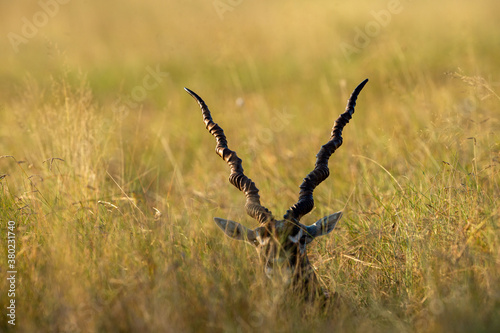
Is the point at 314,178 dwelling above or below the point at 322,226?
above

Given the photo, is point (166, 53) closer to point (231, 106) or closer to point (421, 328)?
point (231, 106)

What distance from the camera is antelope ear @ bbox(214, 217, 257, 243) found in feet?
18.4

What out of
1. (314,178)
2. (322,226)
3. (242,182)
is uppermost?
(314,178)

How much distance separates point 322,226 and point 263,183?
12.7 feet

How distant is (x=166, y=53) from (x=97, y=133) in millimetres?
12549

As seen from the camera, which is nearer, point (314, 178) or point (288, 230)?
point (288, 230)

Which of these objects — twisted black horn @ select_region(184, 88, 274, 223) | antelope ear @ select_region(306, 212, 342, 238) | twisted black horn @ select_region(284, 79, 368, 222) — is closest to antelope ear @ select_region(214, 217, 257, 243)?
twisted black horn @ select_region(184, 88, 274, 223)

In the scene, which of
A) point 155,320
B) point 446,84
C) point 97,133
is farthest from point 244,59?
point 155,320

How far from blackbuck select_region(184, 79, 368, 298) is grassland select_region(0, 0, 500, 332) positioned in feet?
0.70

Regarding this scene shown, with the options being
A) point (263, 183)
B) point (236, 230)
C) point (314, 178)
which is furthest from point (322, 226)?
point (263, 183)

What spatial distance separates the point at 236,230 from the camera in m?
5.70

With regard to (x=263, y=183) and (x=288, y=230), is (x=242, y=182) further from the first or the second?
(x=263, y=183)

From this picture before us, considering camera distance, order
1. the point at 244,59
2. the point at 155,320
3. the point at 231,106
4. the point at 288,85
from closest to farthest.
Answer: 1. the point at 155,320
2. the point at 231,106
3. the point at 288,85
4. the point at 244,59

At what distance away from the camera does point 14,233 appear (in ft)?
18.8
